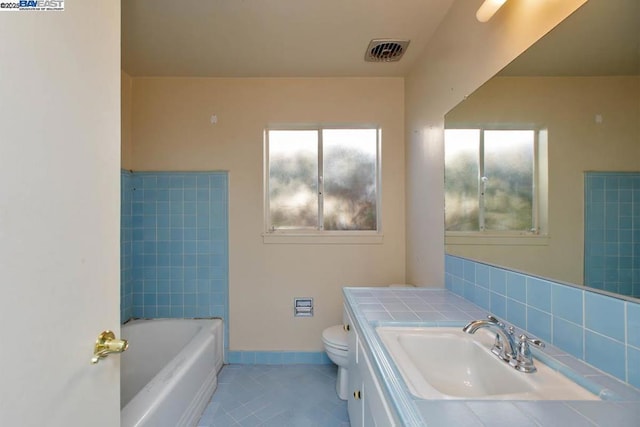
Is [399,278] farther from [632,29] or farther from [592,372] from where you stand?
[632,29]

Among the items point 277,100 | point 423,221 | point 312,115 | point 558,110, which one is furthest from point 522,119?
point 277,100

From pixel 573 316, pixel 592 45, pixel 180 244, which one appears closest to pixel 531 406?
pixel 573 316

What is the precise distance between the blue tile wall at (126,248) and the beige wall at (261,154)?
20cm

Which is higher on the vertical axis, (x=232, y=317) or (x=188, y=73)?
(x=188, y=73)

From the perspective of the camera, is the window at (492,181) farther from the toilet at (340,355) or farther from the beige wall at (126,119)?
the beige wall at (126,119)

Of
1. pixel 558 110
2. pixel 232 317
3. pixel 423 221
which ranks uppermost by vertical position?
pixel 558 110

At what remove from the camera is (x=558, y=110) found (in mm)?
927

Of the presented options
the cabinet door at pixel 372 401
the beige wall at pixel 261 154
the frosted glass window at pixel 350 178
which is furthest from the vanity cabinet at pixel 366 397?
the frosted glass window at pixel 350 178

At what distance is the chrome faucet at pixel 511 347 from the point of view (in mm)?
820

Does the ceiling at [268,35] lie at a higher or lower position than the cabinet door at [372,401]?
higher

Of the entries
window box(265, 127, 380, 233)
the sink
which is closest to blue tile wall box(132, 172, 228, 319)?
window box(265, 127, 380, 233)

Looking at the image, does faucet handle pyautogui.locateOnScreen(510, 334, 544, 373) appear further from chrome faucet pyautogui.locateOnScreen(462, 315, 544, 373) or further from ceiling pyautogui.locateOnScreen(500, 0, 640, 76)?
ceiling pyautogui.locateOnScreen(500, 0, 640, 76)
